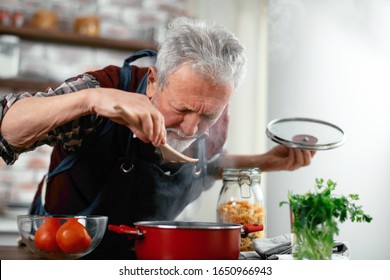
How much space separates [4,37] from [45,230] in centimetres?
131

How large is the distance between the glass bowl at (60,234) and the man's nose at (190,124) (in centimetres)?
30

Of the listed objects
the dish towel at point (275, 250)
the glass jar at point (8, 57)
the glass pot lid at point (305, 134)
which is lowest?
the dish towel at point (275, 250)

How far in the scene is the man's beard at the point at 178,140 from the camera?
1.14 m

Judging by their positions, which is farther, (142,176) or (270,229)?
(270,229)

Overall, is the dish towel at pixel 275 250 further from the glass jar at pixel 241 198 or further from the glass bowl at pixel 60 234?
the glass bowl at pixel 60 234

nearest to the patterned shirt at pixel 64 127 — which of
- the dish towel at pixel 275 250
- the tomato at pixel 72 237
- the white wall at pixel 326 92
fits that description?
the tomato at pixel 72 237

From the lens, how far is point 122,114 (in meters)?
0.92

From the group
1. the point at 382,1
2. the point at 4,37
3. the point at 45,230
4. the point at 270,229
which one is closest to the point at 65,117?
the point at 45,230

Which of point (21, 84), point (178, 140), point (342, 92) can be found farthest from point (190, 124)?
point (21, 84)

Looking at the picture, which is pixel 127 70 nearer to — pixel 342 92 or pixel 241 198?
pixel 241 198

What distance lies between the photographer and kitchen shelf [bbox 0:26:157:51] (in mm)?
2047

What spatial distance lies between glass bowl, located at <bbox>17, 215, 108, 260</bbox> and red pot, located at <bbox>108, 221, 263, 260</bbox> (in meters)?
0.09

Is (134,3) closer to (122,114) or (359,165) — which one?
(359,165)

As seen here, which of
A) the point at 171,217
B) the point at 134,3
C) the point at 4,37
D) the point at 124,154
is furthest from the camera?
the point at 134,3
